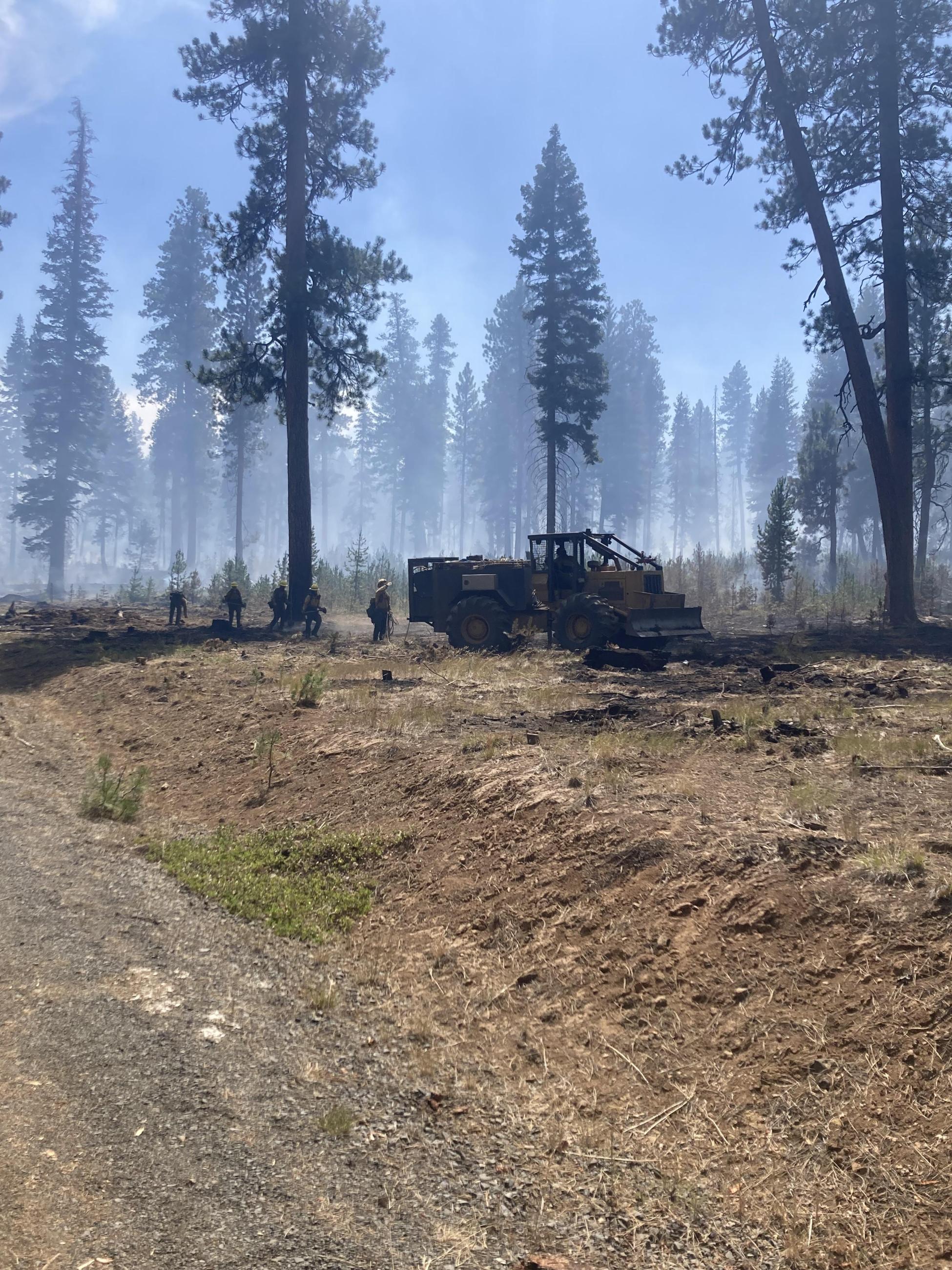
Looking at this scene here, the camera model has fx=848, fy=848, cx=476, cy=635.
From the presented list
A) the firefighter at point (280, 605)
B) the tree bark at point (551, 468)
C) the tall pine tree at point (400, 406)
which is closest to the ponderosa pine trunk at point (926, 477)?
the tree bark at point (551, 468)

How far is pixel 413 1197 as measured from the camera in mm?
3057

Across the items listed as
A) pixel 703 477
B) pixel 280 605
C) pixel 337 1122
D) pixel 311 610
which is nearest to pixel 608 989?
pixel 337 1122

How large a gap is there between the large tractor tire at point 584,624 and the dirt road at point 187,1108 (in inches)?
419

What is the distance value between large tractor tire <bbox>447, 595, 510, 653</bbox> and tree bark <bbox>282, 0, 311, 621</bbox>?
6845 millimetres

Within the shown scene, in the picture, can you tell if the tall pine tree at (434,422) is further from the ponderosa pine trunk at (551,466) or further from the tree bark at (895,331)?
the tree bark at (895,331)

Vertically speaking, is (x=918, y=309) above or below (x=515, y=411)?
below

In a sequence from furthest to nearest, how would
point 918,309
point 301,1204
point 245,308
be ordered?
point 245,308 → point 918,309 → point 301,1204

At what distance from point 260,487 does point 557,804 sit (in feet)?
333

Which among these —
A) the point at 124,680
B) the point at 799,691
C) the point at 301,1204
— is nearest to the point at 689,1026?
the point at 301,1204

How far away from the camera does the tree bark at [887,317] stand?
19.3 m

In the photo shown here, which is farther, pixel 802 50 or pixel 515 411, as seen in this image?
pixel 515 411

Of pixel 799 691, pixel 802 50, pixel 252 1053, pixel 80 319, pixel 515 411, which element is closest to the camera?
pixel 252 1053

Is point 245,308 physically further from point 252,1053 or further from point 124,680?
point 252,1053

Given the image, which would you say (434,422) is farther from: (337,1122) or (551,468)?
(337,1122)
